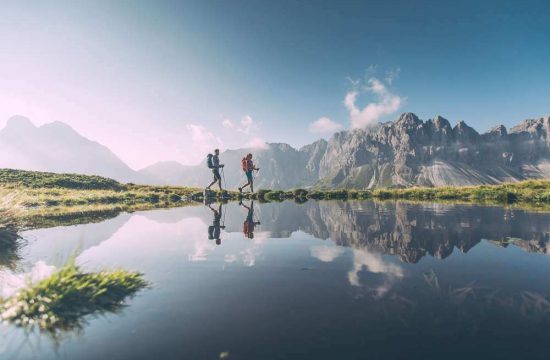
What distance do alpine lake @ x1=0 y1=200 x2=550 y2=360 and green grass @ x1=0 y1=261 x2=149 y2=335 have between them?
195 millimetres

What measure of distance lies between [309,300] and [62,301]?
4.70 metres

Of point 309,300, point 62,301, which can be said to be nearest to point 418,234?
point 309,300

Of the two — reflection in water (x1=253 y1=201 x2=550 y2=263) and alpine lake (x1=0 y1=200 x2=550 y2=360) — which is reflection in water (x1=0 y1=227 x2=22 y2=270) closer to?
alpine lake (x1=0 y1=200 x2=550 y2=360)

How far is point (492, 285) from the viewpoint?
6.57 meters

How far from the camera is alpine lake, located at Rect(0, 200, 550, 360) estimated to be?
165 inches

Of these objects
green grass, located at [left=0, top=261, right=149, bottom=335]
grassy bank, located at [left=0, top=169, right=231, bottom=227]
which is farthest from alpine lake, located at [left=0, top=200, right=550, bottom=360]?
grassy bank, located at [left=0, top=169, right=231, bottom=227]

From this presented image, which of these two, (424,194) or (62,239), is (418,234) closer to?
(62,239)

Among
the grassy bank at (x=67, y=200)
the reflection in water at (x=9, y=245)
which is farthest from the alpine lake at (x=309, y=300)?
the grassy bank at (x=67, y=200)

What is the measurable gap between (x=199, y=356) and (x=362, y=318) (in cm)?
279

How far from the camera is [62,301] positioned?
17.3 ft

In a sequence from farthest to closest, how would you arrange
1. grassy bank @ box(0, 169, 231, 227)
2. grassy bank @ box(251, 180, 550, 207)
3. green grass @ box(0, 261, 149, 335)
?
1. grassy bank @ box(251, 180, 550, 207)
2. grassy bank @ box(0, 169, 231, 227)
3. green grass @ box(0, 261, 149, 335)

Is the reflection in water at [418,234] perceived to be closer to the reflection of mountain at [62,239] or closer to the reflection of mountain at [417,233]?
the reflection of mountain at [417,233]

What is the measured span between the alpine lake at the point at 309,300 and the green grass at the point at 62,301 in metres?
0.20

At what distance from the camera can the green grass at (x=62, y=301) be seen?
16.0 ft
